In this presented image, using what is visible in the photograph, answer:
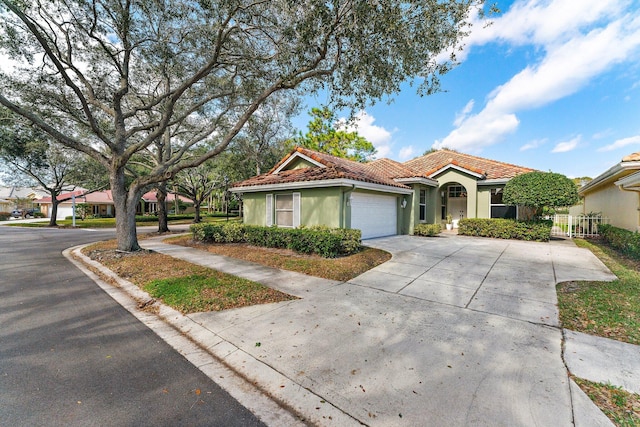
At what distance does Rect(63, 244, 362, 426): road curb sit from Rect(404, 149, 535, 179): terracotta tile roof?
50.6 feet

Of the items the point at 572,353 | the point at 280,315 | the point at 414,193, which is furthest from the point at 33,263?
the point at 414,193

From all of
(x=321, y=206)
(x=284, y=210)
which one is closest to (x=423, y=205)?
(x=321, y=206)

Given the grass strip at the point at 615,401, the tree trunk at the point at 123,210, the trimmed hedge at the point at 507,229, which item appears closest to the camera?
the grass strip at the point at 615,401

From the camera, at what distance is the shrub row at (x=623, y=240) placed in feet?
26.5

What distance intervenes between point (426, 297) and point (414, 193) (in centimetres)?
1016

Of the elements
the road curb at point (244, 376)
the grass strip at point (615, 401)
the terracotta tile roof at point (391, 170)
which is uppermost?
the terracotta tile roof at point (391, 170)

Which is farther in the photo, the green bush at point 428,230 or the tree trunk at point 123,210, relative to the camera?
the green bush at point 428,230

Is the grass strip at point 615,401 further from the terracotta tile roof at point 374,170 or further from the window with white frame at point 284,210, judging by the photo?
the window with white frame at point 284,210

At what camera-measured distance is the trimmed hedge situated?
481 inches

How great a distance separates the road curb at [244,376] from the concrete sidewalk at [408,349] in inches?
0.6

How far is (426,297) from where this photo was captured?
5094 millimetres

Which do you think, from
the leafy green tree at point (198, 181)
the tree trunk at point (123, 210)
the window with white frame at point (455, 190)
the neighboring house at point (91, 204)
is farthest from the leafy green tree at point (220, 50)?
the neighboring house at point (91, 204)

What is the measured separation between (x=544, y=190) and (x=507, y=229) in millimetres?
2601

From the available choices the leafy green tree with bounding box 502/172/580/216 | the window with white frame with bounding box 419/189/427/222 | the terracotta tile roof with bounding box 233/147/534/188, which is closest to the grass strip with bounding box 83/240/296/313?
the terracotta tile roof with bounding box 233/147/534/188
